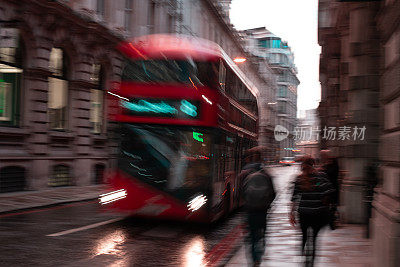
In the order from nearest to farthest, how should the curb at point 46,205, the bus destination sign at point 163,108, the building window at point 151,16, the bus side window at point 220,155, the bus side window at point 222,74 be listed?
the bus destination sign at point 163,108
the bus side window at point 220,155
the bus side window at point 222,74
the curb at point 46,205
the building window at point 151,16

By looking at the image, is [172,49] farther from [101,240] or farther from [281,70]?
[281,70]

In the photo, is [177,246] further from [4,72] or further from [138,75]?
[4,72]

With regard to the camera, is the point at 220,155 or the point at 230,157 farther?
the point at 230,157

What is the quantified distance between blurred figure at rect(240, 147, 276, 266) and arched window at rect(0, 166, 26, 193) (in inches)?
477

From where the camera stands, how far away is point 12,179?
16.9m

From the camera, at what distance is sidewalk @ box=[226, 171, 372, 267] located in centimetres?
771

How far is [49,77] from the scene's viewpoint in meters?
19.1

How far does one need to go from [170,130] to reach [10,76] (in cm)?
936

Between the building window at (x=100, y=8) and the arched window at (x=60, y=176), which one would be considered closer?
the arched window at (x=60, y=176)

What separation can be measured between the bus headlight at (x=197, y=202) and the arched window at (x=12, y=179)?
348 inches

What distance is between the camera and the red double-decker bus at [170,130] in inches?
406

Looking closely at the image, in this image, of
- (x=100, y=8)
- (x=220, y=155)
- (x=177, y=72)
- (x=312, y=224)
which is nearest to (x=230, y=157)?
(x=220, y=155)

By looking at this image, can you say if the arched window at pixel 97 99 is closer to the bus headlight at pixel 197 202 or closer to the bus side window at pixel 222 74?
the bus side window at pixel 222 74

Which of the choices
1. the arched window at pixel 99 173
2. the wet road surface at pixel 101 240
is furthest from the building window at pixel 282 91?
the wet road surface at pixel 101 240
